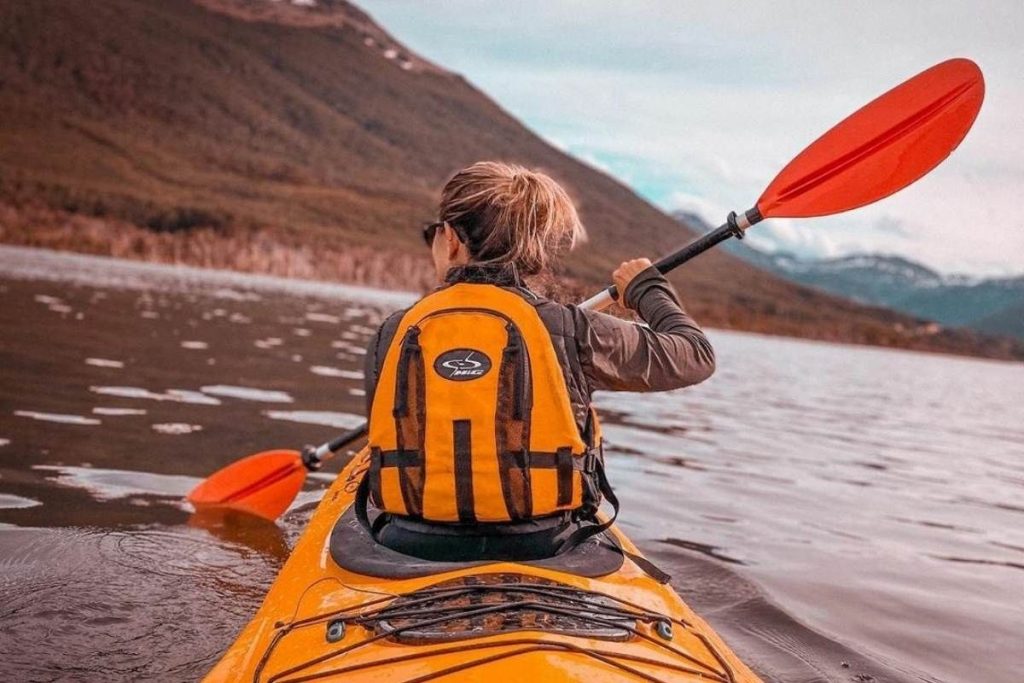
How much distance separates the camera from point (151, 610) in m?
4.22

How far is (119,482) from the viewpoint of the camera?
6172 mm

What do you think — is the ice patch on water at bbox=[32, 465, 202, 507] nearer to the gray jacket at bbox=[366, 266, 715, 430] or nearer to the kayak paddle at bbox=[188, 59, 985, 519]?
the gray jacket at bbox=[366, 266, 715, 430]

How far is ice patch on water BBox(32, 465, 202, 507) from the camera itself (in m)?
5.92

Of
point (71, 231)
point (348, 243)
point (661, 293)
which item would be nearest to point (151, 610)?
point (661, 293)

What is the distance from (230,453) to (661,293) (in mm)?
4979

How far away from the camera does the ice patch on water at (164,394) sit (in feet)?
29.1

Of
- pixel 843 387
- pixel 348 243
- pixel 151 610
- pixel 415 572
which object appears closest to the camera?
pixel 415 572

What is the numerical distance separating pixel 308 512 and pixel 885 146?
4329 mm

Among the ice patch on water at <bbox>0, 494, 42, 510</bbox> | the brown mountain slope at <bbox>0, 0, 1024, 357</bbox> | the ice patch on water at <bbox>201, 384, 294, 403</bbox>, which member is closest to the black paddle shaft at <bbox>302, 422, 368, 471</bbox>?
the ice patch on water at <bbox>0, 494, 42, 510</bbox>

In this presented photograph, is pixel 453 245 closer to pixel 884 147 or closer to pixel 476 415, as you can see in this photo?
pixel 476 415

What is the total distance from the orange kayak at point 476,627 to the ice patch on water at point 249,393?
6.94 m

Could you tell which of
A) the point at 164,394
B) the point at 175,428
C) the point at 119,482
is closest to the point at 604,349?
the point at 119,482

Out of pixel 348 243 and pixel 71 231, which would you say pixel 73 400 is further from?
pixel 348 243

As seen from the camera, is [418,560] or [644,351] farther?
[644,351]
